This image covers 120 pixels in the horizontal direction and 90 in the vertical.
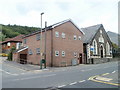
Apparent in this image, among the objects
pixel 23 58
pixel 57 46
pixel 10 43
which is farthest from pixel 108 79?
pixel 10 43

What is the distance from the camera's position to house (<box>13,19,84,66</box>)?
2488 centimetres

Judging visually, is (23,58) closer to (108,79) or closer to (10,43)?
(108,79)

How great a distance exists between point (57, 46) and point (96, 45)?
1410cm

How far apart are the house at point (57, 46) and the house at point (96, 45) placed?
8.77 feet

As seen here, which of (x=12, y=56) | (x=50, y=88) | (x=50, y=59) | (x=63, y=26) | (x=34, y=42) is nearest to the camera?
(x=50, y=88)

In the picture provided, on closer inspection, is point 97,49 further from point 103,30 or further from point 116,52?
point 116,52

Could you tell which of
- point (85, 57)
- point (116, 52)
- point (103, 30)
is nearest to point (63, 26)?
point (85, 57)

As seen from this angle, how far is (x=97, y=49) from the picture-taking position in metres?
35.4

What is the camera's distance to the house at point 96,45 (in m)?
31.8

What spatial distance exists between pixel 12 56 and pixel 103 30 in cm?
2584

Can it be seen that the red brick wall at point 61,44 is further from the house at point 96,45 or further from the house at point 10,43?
the house at point 10,43

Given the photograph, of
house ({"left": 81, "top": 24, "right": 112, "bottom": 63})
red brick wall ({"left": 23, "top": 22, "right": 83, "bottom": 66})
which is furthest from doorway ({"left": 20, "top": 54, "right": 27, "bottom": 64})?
house ({"left": 81, "top": 24, "right": 112, "bottom": 63})

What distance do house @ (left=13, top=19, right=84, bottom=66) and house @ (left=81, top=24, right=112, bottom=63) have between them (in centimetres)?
267

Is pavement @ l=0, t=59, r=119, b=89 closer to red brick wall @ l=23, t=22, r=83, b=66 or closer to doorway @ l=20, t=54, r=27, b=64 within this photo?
red brick wall @ l=23, t=22, r=83, b=66
